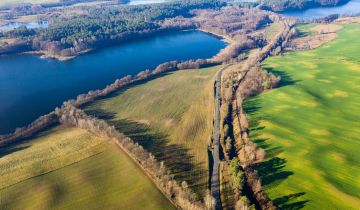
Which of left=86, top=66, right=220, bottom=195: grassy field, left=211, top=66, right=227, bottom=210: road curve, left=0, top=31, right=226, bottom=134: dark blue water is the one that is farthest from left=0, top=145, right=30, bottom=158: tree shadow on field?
left=211, top=66, right=227, bottom=210: road curve

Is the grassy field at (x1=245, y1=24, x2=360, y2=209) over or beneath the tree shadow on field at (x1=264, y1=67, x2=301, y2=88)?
beneath

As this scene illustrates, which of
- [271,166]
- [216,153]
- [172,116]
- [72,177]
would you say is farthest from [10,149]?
[271,166]

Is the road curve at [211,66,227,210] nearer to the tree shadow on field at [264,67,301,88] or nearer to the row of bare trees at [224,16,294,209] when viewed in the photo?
the row of bare trees at [224,16,294,209]

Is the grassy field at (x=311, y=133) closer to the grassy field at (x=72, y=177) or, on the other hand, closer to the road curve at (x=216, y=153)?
the road curve at (x=216, y=153)

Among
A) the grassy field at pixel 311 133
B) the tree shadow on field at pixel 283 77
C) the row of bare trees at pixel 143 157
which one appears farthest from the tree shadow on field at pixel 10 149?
the tree shadow on field at pixel 283 77

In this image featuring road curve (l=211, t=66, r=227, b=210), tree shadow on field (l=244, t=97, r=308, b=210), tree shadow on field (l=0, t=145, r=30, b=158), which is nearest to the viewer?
tree shadow on field (l=244, t=97, r=308, b=210)

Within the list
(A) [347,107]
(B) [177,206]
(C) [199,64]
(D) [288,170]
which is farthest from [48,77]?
(A) [347,107]
